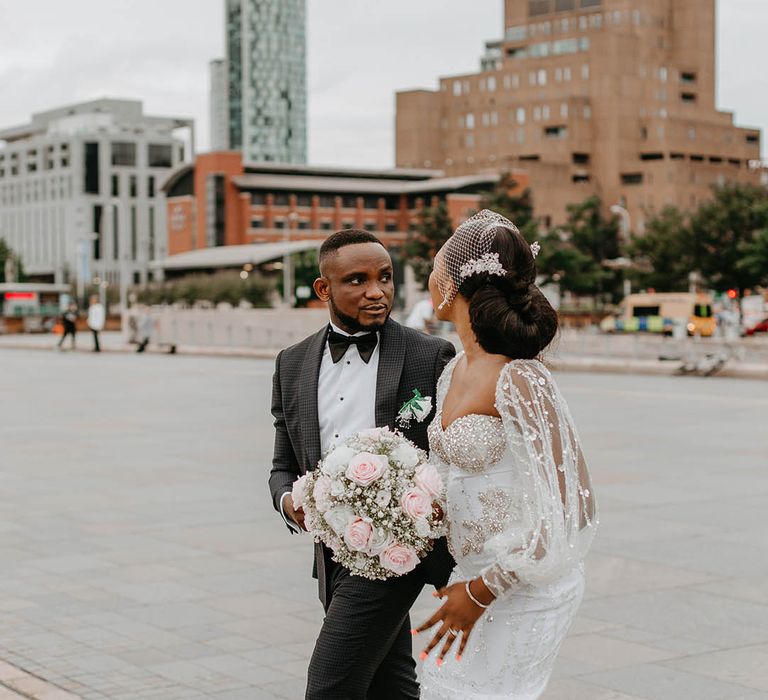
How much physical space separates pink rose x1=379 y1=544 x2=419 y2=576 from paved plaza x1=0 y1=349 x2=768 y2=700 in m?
2.23

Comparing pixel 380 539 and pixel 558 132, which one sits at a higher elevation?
pixel 558 132

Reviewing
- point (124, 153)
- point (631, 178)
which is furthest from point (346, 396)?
point (124, 153)

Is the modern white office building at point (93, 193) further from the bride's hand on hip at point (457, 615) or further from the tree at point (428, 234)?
the bride's hand on hip at point (457, 615)

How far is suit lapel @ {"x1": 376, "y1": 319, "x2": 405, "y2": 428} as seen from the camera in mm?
3697

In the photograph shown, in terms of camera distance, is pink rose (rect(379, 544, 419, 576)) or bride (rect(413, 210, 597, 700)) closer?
bride (rect(413, 210, 597, 700))

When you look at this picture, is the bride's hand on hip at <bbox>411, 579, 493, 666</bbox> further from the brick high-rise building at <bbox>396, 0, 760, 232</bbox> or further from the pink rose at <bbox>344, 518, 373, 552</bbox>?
the brick high-rise building at <bbox>396, 0, 760, 232</bbox>

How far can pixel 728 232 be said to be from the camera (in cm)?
6456

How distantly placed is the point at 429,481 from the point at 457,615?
13.0 inches

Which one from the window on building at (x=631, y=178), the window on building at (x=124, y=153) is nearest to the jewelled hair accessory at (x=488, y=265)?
the window on building at (x=631, y=178)

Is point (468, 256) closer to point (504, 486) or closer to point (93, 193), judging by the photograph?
point (504, 486)

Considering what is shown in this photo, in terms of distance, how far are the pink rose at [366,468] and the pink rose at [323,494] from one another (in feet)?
0.31

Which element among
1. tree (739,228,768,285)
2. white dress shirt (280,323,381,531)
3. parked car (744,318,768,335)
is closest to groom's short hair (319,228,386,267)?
white dress shirt (280,323,381,531)

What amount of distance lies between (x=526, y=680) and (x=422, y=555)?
0.40 meters

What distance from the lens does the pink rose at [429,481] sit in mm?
3182
